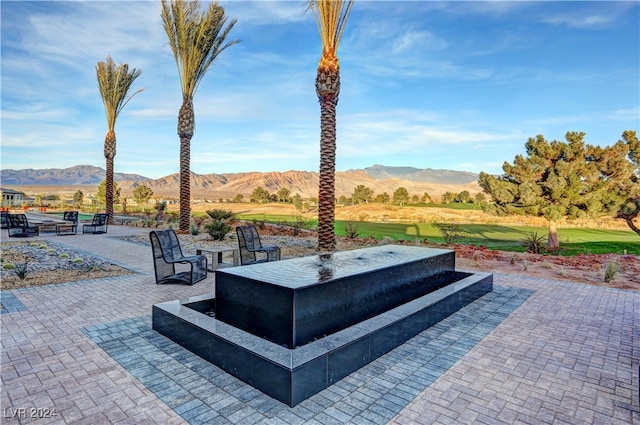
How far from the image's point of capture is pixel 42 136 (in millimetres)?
30625

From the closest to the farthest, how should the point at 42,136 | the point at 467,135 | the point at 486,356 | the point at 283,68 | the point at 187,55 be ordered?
the point at 486,356 < the point at 187,55 < the point at 283,68 < the point at 42,136 < the point at 467,135

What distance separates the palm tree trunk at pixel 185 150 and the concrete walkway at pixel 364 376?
39.7 feet

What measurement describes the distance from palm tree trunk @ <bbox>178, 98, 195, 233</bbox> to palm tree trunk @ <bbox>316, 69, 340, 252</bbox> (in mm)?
8764

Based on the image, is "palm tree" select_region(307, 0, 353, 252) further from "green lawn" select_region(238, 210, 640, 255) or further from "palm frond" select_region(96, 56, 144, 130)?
"palm frond" select_region(96, 56, 144, 130)

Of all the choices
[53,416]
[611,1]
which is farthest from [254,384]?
[611,1]

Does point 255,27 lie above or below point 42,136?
above

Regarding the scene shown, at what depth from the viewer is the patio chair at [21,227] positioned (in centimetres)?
1503

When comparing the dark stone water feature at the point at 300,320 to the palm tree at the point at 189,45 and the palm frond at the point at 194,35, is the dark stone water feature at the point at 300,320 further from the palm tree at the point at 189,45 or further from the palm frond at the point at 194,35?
the palm frond at the point at 194,35

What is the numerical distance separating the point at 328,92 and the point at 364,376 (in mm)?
9841

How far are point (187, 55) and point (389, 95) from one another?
45.4 ft

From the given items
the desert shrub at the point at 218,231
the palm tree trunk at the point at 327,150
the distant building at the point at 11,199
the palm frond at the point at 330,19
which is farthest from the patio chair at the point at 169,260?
the distant building at the point at 11,199

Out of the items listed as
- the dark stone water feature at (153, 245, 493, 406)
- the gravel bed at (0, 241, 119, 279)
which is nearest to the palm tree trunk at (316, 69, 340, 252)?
the dark stone water feature at (153, 245, 493, 406)

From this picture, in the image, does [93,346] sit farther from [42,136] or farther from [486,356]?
[42,136]

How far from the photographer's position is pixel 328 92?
11.4 metres
